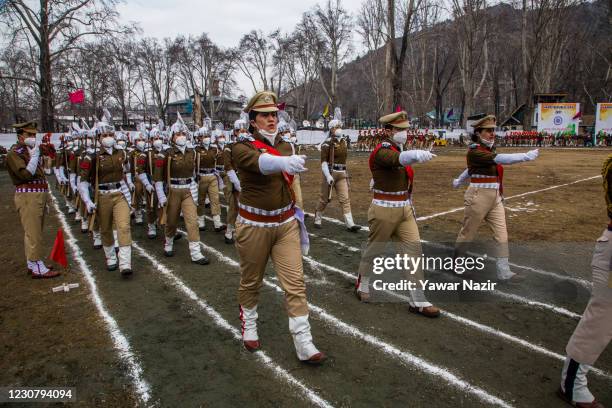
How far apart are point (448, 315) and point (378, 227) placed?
1.27m

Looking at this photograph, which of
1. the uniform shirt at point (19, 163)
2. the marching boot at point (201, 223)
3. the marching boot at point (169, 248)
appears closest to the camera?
the uniform shirt at point (19, 163)

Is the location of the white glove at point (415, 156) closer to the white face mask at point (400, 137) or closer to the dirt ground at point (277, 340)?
the white face mask at point (400, 137)

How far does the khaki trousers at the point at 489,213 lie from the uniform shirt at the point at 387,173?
136cm

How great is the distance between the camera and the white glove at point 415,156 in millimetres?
3803

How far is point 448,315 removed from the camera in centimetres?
466

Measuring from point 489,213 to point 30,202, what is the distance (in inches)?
270

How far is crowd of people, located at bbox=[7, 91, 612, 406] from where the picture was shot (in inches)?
130

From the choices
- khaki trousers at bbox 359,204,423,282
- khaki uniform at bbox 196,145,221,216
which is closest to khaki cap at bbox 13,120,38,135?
khaki uniform at bbox 196,145,221,216

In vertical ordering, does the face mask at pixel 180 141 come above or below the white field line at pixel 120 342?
above

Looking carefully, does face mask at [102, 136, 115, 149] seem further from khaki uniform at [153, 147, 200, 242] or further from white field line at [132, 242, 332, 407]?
white field line at [132, 242, 332, 407]

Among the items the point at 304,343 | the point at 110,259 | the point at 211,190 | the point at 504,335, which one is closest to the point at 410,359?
the point at 304,343

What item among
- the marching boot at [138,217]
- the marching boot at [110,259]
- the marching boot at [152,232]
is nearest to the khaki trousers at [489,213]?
the marching boot at [110,259]

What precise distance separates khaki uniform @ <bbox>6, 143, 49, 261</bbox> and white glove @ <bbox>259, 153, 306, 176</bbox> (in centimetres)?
472

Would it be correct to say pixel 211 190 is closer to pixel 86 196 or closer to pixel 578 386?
pixel 86 196
